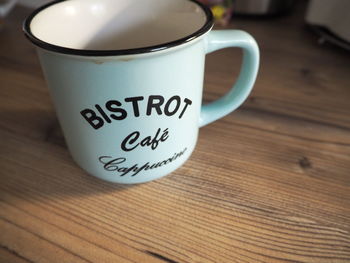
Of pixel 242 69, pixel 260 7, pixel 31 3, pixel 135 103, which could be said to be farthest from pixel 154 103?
pixel 31 3

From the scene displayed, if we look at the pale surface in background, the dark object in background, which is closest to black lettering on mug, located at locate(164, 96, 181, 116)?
the dark object in background

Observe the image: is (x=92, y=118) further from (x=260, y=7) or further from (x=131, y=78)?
(x=260, y=7)

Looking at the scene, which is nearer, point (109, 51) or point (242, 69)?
point (109, 51)

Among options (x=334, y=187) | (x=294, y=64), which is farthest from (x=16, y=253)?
(x=294, y=64)

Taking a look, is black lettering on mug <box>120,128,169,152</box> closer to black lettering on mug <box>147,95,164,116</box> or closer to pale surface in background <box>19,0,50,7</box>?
black lettering on mug <box>147,95,164,116</box>

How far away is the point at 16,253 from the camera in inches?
10.7

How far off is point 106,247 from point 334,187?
0.75 feet

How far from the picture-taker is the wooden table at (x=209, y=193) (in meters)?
0.28

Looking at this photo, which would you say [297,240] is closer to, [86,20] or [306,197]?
[306,197]

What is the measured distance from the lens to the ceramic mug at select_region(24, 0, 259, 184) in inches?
9.9

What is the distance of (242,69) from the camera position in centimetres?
34

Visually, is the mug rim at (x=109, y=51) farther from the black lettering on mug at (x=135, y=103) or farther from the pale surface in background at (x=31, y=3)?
the pale surface in background at (x=31, y=3)

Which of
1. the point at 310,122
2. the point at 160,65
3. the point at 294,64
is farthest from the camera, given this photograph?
the point at 294,64

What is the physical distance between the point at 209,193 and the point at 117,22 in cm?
21
